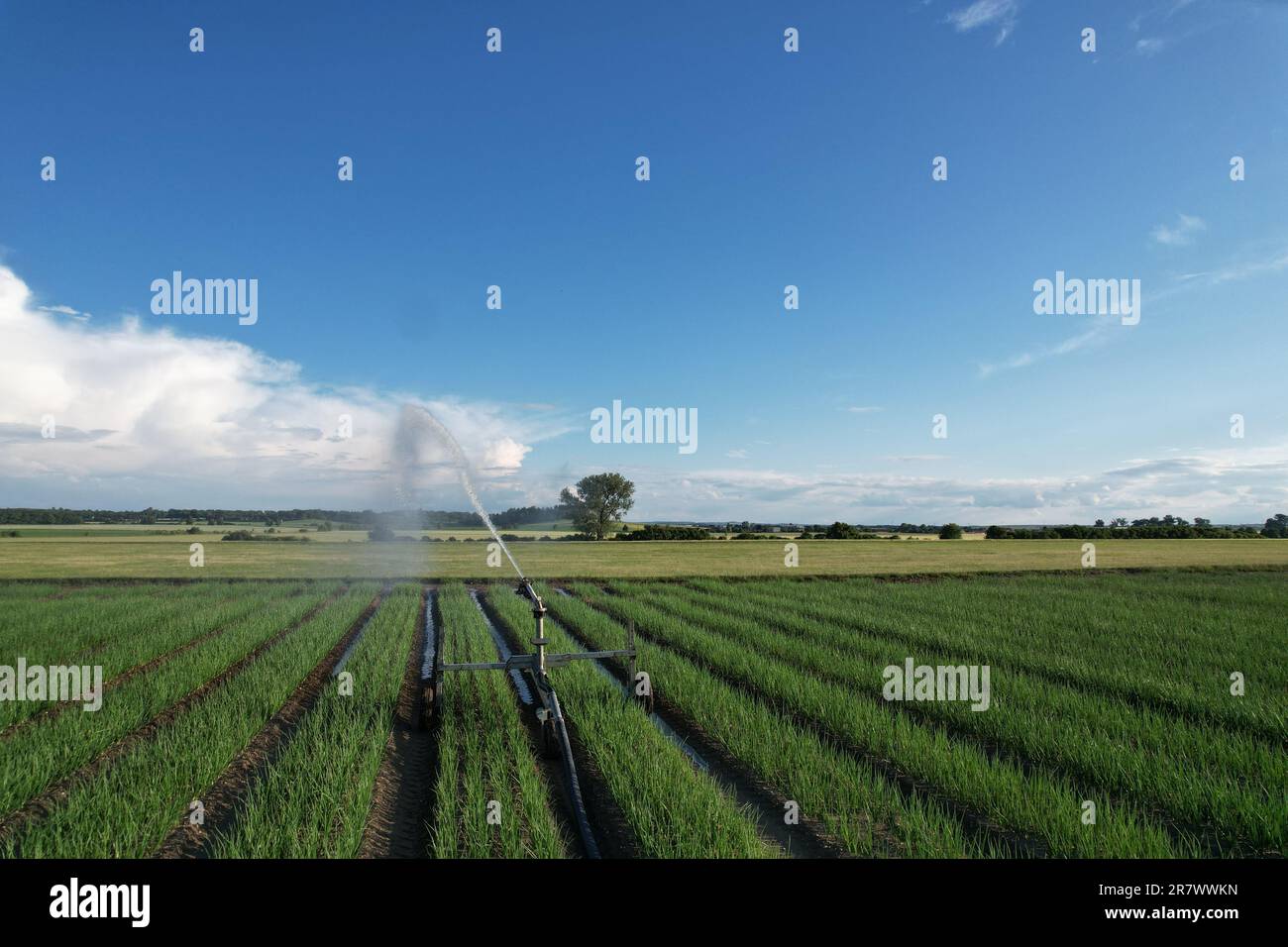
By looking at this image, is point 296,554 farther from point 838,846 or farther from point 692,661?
point 838,846

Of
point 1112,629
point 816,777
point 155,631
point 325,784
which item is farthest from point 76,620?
point 1112,629

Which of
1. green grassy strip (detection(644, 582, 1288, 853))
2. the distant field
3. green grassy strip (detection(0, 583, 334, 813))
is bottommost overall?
the distant field

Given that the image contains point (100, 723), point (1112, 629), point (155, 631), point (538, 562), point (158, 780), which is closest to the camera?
point (158, 780)

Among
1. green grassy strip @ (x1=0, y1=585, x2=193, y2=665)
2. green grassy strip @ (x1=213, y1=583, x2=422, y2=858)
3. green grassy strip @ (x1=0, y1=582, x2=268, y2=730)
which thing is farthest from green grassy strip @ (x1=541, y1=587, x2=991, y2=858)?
green grassy strip @ (x1=0, y1=585, x2=193, y2=665)

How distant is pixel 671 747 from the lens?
6547 mm

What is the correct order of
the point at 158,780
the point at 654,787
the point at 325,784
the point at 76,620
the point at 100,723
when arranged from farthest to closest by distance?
the point at 76,620, the point at 100,723, the point at 158,780, the point at 325,784, the point at 654,787

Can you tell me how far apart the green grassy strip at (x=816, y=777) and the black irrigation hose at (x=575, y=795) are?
197 cm

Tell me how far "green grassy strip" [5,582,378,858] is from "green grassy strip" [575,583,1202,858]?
6.99 metres

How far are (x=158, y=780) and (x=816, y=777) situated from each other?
6.54m

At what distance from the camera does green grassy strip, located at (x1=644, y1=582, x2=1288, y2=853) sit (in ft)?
16.8

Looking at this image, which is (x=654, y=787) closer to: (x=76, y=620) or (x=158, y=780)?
(x=158, y=780)

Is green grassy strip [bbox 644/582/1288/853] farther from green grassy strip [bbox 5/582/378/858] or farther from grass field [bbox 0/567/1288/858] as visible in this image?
green grassy strip [bbox 5/582/378/858]
